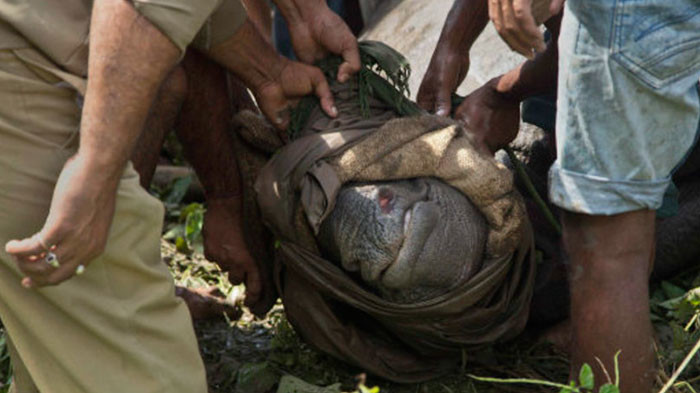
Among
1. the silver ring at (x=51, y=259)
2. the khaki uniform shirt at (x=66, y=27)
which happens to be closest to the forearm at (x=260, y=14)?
the khaki uniform shirt at (x=66, y=27)

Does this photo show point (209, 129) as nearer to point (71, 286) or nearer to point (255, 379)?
point (255, 379)

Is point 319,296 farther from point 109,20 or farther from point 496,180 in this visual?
point 109,20

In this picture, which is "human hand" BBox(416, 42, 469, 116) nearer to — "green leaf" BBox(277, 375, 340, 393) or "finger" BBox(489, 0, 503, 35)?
"finger" BBox(489, 0, 503, 35)

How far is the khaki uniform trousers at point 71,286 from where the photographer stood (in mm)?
2393

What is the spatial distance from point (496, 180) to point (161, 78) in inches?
39.5

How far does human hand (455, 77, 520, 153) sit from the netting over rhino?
29 centimetres

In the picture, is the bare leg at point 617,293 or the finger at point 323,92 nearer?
the bare leg at point 617,293

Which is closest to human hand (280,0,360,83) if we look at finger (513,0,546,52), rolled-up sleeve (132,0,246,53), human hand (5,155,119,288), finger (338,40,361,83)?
finger (338,40,361,83)

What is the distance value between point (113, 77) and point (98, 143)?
0.15 meters

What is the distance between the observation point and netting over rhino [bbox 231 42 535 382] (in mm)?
2855

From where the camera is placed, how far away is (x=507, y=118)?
3.42 m

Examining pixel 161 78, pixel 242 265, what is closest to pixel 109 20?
pixel 161 78

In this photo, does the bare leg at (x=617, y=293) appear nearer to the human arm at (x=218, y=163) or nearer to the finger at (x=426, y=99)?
the finger at (x=426, y=99)

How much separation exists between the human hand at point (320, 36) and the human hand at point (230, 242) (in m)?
0.56
